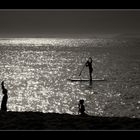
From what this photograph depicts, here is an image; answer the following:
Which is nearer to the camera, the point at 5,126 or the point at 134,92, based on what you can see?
the point at 5,126

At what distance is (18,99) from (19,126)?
4282cm

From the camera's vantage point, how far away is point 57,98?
49438mm

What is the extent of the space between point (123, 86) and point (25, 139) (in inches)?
2381

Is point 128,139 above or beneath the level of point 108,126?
above

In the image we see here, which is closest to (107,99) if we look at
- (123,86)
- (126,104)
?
(126,104)

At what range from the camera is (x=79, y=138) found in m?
2.25

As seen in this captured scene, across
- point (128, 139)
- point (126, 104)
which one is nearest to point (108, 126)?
point (128, 139)

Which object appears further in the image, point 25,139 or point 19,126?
point 19,126
